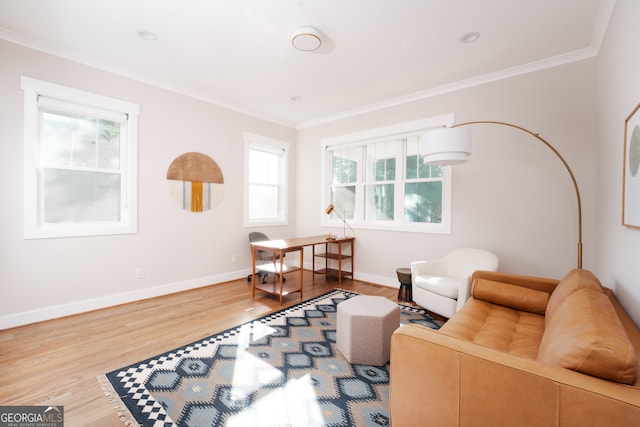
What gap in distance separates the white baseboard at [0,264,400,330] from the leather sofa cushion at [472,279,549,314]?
183 centimetres

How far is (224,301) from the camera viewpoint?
3.49 m

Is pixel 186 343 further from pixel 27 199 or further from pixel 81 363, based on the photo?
pixel 27 199

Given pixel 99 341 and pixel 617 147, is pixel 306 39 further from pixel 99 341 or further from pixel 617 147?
pixel 99 341

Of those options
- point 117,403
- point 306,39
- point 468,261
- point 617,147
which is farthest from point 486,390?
point 306,39

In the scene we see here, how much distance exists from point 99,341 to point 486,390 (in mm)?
2929

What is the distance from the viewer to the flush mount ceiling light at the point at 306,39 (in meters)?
2.52

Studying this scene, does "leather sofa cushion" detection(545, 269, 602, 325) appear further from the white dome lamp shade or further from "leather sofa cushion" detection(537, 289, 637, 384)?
the white dome lamp shade

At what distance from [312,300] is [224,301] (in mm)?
1085

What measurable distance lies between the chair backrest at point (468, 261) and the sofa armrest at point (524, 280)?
502 millimetres

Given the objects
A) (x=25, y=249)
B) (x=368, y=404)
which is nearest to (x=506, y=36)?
(x=368, y=404)

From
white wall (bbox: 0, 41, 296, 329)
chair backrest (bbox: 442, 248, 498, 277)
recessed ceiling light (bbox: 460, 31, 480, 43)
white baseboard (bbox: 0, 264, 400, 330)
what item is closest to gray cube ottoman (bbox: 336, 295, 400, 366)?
chair backrest (bbox: 442, 248, 498, 277)

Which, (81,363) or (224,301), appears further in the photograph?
(224,301)

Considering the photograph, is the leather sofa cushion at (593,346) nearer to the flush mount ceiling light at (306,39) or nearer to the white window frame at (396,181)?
the white window frame at (396,181)

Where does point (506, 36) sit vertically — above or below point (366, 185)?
above
